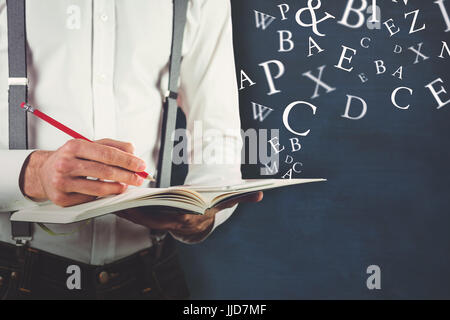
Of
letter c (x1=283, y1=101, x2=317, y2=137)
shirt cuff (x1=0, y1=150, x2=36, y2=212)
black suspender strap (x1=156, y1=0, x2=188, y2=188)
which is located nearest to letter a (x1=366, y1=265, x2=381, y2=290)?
letter c (x1=283, y1=101, x2=317, y2=137)

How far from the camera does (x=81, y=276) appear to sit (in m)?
0.84

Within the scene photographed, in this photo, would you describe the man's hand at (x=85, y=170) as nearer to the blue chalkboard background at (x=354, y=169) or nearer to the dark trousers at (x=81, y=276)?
the dark trousers at (x=81, y=276)

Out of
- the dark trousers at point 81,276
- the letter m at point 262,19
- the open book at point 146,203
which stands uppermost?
the letter m at point 262,19

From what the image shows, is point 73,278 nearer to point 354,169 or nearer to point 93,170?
point 93,170

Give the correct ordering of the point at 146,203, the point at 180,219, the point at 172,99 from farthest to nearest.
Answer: the point at 172,99
the point at 180,219
the point at 146,203

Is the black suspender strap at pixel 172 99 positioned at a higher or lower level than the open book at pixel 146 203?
higher

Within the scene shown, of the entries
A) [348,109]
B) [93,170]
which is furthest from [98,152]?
[348,109]

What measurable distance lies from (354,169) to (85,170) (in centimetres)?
83

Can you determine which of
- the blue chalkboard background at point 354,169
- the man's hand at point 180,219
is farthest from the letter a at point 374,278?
the man's hand at point 180,219

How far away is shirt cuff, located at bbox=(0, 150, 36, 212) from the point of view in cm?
70

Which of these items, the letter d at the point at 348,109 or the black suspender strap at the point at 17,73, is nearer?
the black suspender strap at the point at 17,73

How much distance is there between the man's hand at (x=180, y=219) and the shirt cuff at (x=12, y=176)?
0.18 metres

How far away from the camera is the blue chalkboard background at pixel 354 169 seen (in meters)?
1.18

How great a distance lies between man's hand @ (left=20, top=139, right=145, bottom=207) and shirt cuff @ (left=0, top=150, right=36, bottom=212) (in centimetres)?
8
